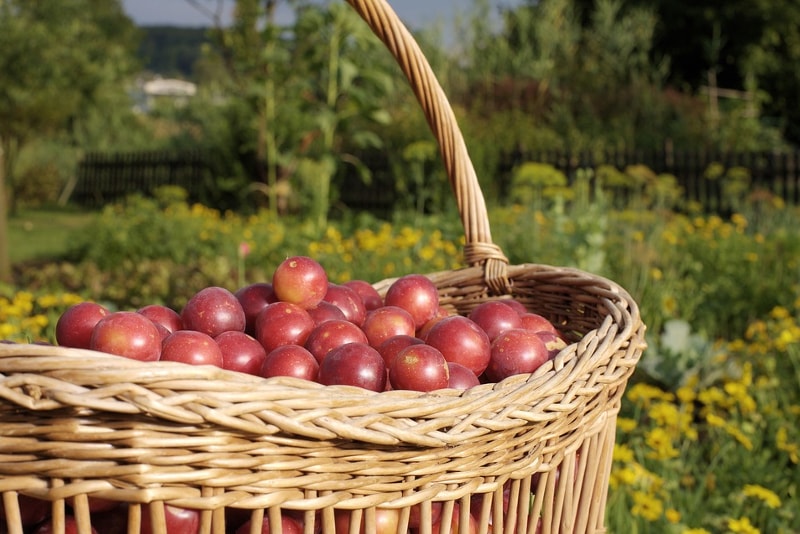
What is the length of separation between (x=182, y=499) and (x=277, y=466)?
0.09m

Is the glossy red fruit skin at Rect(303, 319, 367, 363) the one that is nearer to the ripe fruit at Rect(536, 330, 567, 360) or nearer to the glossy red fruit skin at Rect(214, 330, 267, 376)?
the glossy red fruit skin at Rect(214, 330, 267, 376)

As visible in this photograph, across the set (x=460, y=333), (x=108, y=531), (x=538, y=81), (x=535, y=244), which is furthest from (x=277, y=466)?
(x=538, y=81)

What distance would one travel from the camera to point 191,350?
895 millimetres

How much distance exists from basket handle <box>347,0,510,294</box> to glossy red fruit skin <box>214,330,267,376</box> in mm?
578

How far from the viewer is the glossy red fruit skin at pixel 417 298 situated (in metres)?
1.24

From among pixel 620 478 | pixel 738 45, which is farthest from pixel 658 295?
pixel 738 45

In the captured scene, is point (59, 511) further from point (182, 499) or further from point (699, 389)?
point (699, 389)

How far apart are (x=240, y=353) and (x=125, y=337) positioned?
0.52 ft

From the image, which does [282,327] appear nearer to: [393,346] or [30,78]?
[393,346]

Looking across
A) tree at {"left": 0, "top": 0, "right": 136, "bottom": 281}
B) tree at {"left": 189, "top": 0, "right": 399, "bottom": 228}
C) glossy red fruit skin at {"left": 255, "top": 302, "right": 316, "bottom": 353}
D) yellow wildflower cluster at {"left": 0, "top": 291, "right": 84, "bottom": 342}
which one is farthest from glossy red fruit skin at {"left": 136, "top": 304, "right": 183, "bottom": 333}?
tree at {"left": 0, "top": 0, "right": 136, "bottom": 281}

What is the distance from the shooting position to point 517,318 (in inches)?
47.4

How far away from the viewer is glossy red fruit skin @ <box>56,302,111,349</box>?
0.98 meters

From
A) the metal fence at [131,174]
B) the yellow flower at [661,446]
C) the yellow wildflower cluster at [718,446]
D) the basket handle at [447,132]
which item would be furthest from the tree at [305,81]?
the metal fence at [131,174]

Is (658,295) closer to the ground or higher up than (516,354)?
closer to the ground
